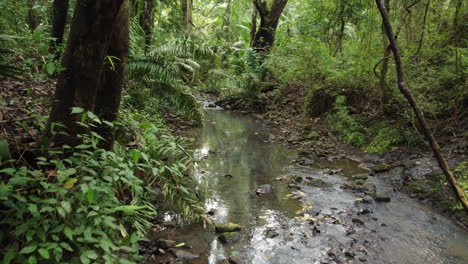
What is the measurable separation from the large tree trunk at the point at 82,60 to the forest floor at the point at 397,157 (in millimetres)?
4019

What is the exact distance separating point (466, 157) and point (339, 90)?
3.82 meters

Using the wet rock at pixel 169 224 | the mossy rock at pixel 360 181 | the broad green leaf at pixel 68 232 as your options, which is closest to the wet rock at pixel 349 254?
the wet rock at pixel 169 224

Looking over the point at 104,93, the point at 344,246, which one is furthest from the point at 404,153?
the point at 104,93

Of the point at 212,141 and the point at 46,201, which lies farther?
the point at 212,141

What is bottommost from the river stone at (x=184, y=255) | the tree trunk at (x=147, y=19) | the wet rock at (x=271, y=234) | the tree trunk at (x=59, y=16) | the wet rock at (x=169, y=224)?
the wet rock at (x=169, y=224)

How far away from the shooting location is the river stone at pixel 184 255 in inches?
121

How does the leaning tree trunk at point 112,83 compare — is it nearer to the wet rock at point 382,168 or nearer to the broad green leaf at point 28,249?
the broad green leaf at point 28,249

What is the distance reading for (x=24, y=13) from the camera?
302 inches

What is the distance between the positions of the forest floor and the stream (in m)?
0.21

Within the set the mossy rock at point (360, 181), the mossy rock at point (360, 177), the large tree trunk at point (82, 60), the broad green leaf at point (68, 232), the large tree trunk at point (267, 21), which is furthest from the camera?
the large tree trunk at point (267, 21)

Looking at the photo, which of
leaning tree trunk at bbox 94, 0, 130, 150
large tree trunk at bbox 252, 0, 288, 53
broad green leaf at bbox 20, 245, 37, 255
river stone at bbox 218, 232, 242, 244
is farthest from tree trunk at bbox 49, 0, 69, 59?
large tree trunk at bbox 252, 0, 288, 53

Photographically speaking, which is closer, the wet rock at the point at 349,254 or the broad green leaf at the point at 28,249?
the broad green leaf at the point at 28,249

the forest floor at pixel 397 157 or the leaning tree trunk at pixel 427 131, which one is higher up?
the leaning tree trunk at pixel 427 131

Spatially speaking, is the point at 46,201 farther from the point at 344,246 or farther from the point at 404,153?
the point at 404,153
